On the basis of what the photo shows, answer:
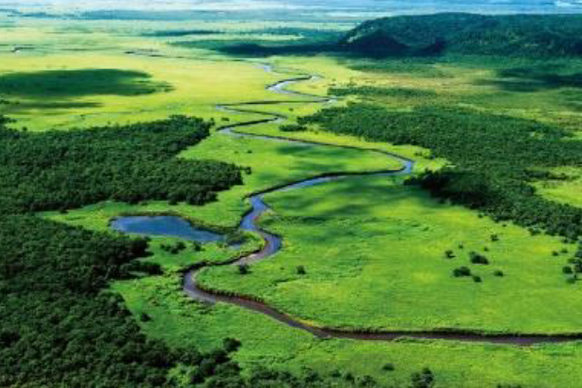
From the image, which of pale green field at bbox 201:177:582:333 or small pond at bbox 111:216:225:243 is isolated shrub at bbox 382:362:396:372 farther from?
small pond at bbox 111:216:225:243

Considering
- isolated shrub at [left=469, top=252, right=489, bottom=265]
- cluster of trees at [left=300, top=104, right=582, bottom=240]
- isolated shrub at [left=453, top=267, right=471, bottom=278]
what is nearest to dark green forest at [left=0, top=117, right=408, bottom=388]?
isolated shrub at [left=453, top=267, right=471, bottom=278]

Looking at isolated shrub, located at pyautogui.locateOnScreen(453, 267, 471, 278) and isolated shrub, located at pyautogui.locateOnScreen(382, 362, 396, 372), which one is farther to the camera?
isolated shrub, located at pyautogui.locateOnScreen(453, 267, 471, 278)

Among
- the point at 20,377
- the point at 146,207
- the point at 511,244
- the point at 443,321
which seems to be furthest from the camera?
the point at 146,207

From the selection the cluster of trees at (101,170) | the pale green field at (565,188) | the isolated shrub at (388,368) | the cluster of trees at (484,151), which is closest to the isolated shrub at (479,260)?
the cluster of trees at (484,151)

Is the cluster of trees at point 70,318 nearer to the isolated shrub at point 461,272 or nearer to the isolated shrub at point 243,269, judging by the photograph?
the isolated shrub at point 243,269

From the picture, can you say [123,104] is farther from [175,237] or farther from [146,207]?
[175,237]

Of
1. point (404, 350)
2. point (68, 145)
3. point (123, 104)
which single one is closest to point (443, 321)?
point (404, 350)

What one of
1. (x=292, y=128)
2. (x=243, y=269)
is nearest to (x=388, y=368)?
(x=243, y=269)
